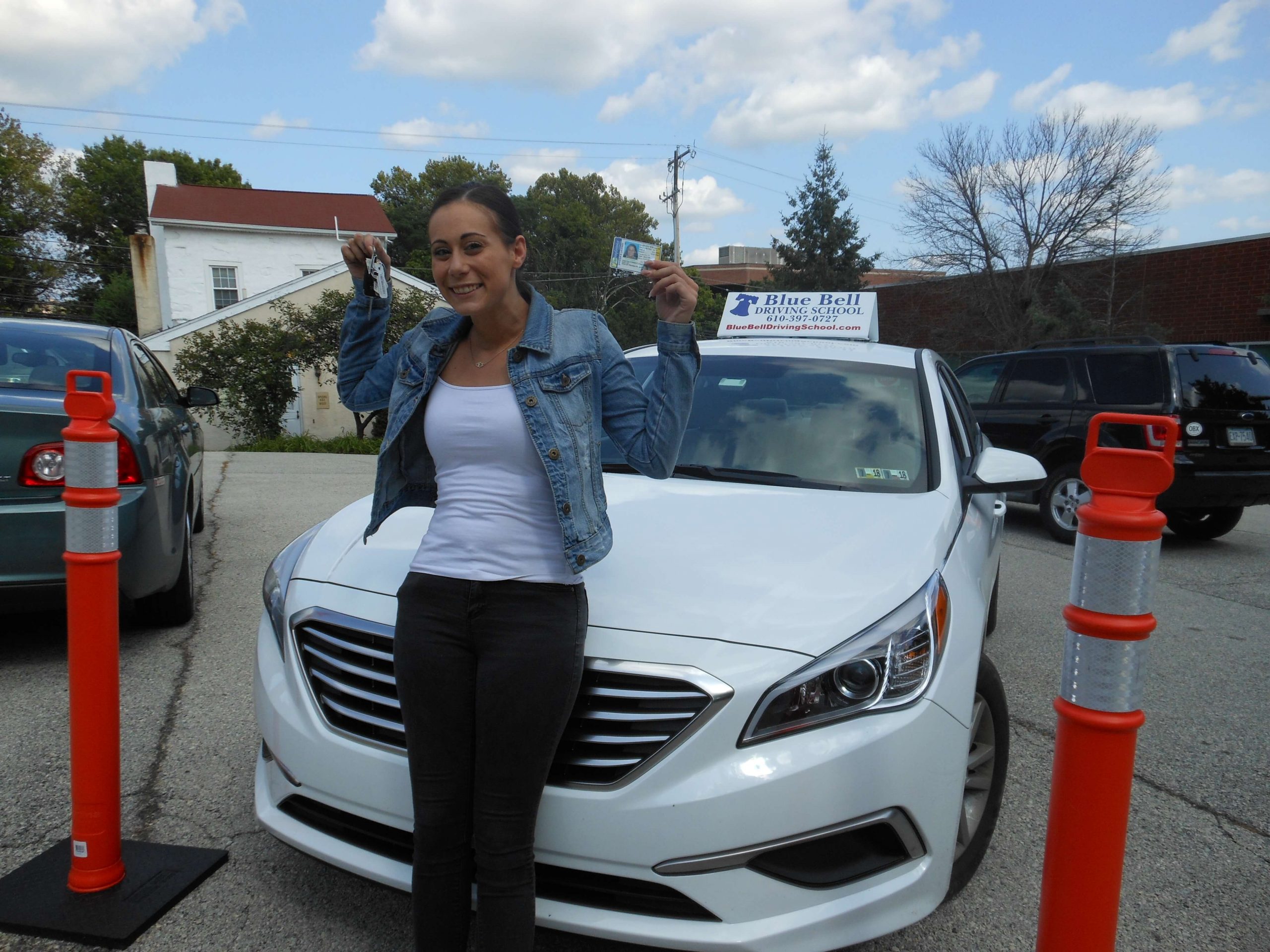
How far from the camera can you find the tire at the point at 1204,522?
871 centimetres

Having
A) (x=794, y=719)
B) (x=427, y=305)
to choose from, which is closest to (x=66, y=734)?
(x=794, y=719)

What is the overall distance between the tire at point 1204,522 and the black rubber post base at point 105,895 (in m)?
8.62

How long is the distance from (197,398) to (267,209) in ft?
90.1

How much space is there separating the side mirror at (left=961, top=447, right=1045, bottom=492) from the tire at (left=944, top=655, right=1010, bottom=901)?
0.72m

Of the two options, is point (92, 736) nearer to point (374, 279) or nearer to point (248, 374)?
point (374, 279)

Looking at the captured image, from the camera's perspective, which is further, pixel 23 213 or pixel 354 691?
pixel 23 213

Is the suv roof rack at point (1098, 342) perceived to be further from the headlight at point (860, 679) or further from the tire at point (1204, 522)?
the headlight at point (860, 679)

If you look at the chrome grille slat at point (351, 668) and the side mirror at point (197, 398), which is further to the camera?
the side mirror at point (197, 398)

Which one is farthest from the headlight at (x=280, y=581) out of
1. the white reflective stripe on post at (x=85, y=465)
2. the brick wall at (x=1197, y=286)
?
the brick wall at (x=1197, y=286)

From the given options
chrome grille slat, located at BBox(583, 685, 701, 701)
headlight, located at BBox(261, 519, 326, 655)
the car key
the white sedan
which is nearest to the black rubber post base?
the white sedan

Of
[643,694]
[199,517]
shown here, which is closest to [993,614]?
[643,694]

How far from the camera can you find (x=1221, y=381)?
7871 mm

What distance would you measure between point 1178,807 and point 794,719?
6.94ft

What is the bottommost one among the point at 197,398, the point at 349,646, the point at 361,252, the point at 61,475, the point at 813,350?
the point at 349,646
